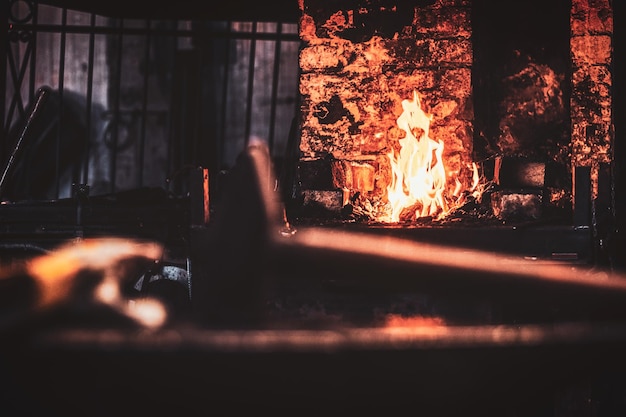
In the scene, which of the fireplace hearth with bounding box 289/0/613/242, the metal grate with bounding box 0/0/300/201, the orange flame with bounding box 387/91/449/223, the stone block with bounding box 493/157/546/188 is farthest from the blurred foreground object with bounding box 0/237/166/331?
the metal grate with bounding box 0/0/300/201

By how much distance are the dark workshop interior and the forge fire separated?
2cm

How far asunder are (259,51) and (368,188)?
A: 8.72 metres

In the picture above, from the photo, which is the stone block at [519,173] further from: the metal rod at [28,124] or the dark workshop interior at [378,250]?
the metal rod at [28,124]

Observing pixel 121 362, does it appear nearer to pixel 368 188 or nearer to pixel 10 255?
pixel 10 255

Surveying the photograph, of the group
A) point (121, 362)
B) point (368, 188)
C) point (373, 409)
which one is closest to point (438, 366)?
point (373, 409)

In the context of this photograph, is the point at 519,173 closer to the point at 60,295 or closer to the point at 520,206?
the point at 520,206

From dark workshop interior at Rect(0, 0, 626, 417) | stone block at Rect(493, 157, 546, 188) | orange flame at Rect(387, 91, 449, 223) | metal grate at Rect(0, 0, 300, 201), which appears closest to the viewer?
dark workshop interior at Rect(0, 0, 626, 417)

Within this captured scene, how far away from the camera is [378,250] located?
3279mm

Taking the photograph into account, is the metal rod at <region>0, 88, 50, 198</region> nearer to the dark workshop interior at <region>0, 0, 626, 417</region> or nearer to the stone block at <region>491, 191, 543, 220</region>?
the dark workshop interior at <region>0, 0, 626, 417</region>

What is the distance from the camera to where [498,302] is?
325 cm

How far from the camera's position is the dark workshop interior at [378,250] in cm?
140

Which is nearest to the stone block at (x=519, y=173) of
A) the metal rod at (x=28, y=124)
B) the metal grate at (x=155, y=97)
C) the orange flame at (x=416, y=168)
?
the orange flame at (x=416, y=168)

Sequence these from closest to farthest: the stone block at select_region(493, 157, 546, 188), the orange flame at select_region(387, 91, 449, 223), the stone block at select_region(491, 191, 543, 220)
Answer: the stone block at select_region(491, 191, 543, 220) → the stone block at select_region(493, 157, 546, 188) → the orange flame at select_region(387, 91, 449, 223)

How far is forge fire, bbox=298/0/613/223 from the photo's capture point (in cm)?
444
